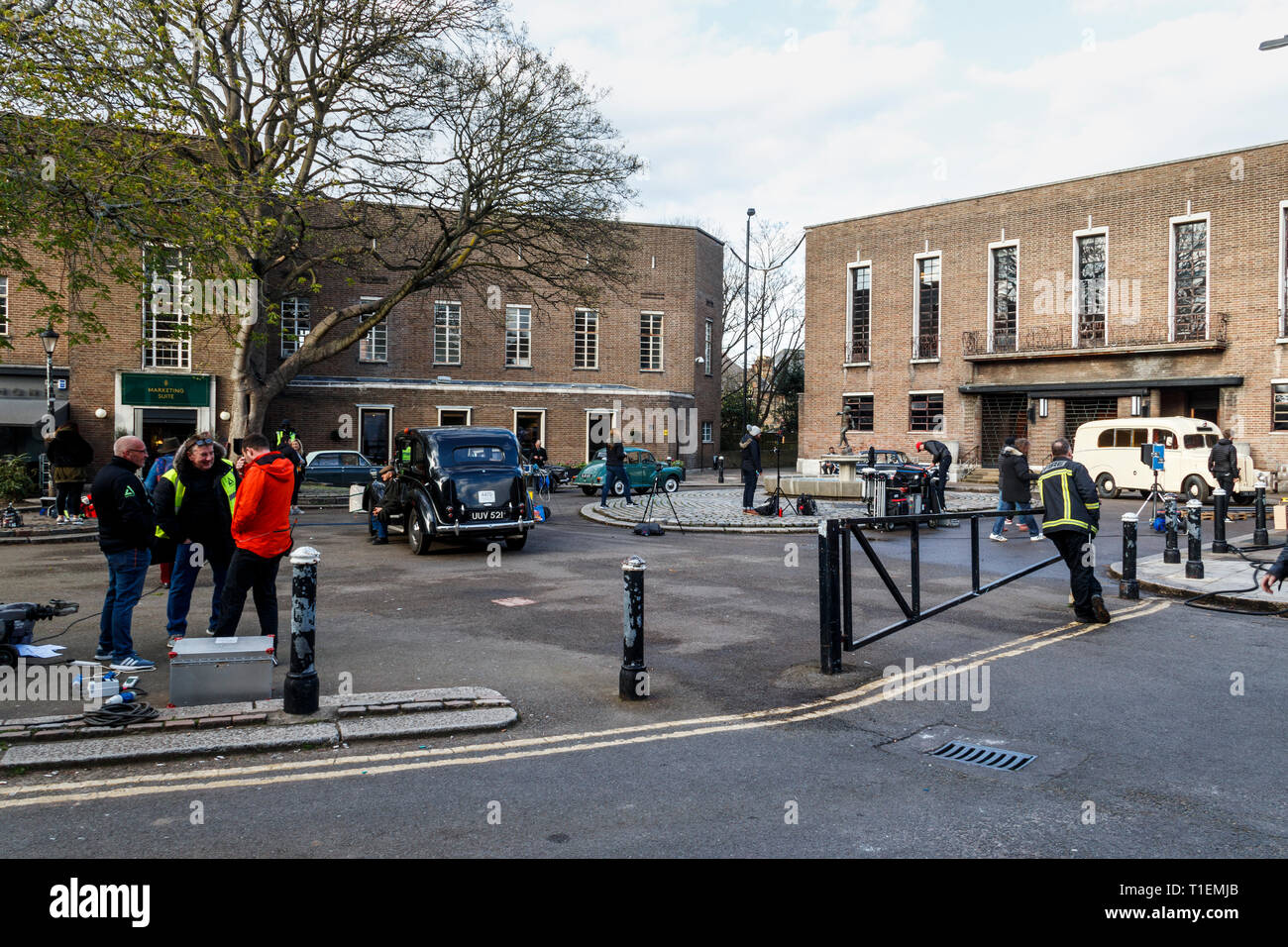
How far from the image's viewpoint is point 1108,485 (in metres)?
28.2

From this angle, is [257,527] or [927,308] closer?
[257,527]

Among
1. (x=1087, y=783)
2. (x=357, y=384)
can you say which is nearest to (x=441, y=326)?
(x=357, y=384)

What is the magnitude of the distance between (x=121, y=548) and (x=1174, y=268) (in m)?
35.0

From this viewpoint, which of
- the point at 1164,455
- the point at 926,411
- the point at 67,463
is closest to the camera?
the point at 67,463

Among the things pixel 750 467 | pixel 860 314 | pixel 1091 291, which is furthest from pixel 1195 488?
pixel 860 314

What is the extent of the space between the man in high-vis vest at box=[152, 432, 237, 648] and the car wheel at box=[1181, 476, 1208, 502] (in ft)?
82.1

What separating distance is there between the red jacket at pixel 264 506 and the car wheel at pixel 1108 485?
87.6 ft

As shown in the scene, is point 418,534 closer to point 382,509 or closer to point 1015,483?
point 382,509

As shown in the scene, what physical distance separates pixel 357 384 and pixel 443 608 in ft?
100

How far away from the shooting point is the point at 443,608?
1005 cm

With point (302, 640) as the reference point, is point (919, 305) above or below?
above

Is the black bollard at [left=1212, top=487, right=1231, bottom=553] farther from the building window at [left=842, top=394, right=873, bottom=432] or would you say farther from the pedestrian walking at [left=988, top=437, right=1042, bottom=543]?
the building window at [left=842, top=394, right=873, bottom=432]

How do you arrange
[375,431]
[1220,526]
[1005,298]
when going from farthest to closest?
[375,431]
[1005,298]
[1220,526]
